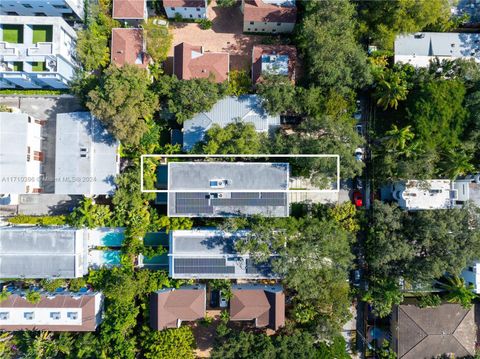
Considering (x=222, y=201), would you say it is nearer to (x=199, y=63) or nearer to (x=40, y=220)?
(x=199, y=63)

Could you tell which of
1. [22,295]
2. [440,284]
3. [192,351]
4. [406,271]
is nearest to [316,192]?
[406,271]

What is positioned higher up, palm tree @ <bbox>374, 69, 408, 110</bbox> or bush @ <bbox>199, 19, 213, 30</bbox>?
bush @ <bbox>199, 19, 213, 30</bbox>

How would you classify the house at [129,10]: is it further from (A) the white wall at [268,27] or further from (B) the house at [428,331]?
(B) the house at [428,331]

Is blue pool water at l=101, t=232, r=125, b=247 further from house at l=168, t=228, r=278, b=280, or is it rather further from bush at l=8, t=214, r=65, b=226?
house at l=168, t=228, r=278, b=280

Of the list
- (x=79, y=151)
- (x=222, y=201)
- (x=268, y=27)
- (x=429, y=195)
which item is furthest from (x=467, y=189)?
(x=79, y=151)

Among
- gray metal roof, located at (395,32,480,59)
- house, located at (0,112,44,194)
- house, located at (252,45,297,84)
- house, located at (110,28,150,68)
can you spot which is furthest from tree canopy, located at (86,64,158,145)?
gray metal roof, located at (395,32,480,59)
